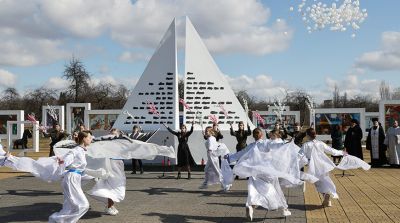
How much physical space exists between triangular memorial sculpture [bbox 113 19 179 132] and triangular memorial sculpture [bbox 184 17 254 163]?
62 centimetres

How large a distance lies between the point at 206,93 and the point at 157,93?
2151mm

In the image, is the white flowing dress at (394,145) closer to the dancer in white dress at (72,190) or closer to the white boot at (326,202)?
the white boot at (326,202)

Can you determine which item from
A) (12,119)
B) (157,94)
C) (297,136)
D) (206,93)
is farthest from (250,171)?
(12,119)

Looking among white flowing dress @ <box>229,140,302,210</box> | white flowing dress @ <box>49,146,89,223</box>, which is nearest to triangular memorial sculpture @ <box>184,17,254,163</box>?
white flowing dress @ <box>229,140,302,210</box>

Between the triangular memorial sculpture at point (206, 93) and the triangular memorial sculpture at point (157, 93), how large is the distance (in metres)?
0.62

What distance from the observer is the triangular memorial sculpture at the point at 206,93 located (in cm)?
2125

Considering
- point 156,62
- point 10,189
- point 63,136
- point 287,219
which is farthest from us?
point 156,62

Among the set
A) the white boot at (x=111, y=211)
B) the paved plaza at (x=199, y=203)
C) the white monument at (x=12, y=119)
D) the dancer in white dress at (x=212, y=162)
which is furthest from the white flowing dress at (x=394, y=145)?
the white monument at (x=12, y=119)

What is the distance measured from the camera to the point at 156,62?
21.9 m

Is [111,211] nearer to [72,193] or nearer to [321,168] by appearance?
[72,193]

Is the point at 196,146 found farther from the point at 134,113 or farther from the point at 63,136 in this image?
the point at 63,136

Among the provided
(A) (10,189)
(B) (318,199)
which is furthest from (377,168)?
(A) (10,189)

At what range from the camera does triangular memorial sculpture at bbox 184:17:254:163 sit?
21.2m

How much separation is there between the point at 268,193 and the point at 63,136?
9.09 metres
